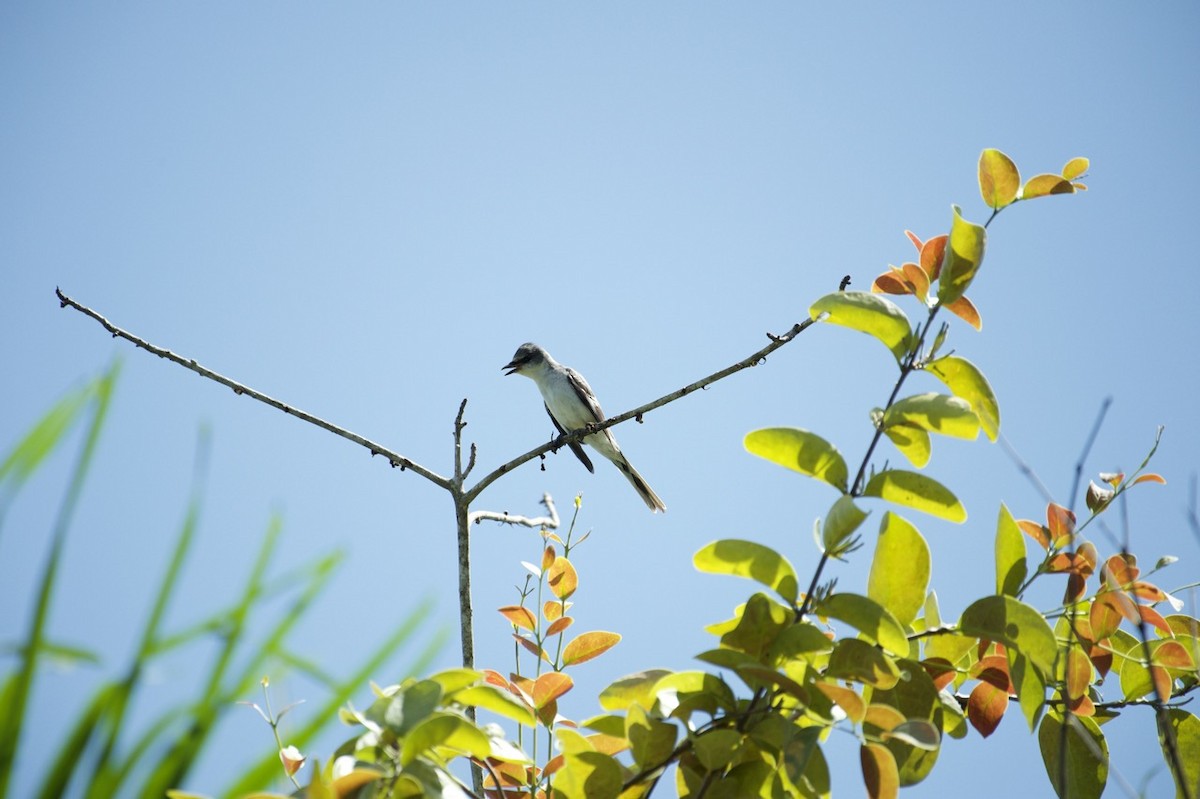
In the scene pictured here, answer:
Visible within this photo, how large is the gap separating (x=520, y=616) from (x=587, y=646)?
0.22m

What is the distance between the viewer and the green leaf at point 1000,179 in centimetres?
210

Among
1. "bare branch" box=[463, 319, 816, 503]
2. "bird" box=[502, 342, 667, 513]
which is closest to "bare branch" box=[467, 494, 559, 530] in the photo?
"bare branch" box=[463, 319, 816, 503]

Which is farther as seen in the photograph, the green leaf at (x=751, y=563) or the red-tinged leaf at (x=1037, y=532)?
the red-tinged leaf at (x=1037, y=532)

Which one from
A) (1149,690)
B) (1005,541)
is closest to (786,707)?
(1005,541)

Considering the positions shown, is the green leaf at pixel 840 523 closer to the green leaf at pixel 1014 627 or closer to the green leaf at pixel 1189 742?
the green leaf at pixel 1014 627

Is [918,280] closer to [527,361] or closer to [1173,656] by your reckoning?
[1173,656]

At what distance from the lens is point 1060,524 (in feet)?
6.90

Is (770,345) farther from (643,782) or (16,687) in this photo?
(16,687)

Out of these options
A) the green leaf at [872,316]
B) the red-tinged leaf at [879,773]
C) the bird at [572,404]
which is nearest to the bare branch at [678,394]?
the green leaf at [872,316]

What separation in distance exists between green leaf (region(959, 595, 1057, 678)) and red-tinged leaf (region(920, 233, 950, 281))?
0.76 m

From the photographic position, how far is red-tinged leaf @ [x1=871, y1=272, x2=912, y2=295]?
215cm

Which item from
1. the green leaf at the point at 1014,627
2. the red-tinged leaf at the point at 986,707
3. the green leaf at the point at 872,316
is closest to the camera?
the green leaf at the point at 1014,627

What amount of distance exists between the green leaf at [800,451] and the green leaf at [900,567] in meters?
0.13

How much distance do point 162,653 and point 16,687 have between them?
14 cm
